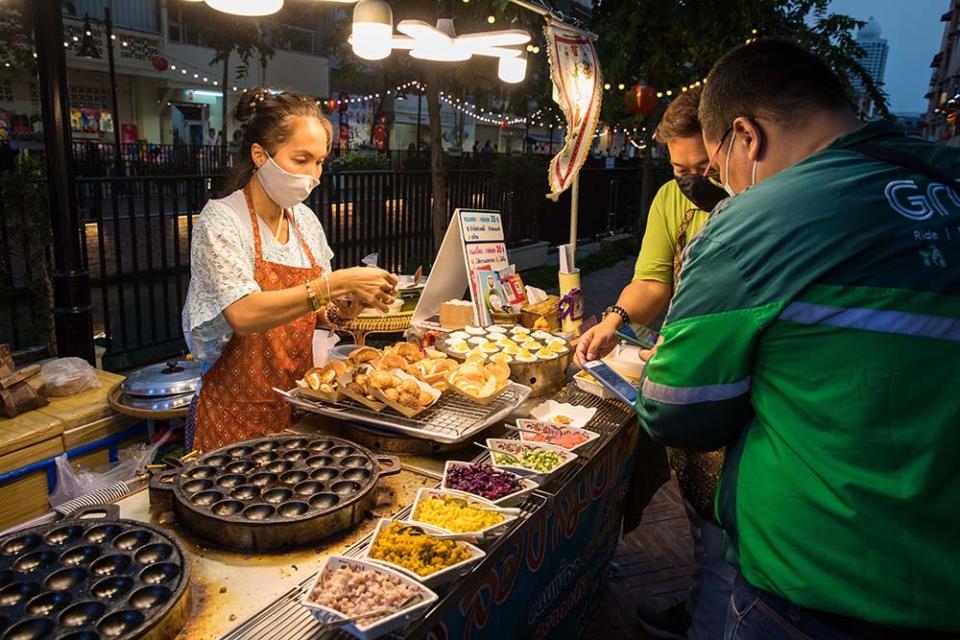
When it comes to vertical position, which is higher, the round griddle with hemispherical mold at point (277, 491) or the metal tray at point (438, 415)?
the metal tray at point (438, 415)

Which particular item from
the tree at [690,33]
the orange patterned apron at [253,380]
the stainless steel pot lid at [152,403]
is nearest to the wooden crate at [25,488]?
the stainless steel pot lid at [152,403]

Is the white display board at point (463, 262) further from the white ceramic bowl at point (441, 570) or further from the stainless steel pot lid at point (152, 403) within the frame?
the white ceramic bowl at point (441, 570)

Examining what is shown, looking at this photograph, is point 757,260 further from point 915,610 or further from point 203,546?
point 203,546

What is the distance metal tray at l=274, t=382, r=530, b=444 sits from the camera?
93.3 inches

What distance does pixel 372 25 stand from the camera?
11.7 feet

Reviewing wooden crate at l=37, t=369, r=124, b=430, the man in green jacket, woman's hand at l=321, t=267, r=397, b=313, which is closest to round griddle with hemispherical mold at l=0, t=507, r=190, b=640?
woman's hand at l=321, t=267, r=397, b=313

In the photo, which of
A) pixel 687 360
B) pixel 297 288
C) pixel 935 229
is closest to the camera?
pixel 935 229

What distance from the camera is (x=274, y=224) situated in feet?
9.48

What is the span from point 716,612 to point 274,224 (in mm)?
2575

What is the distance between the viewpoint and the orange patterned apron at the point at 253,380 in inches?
109

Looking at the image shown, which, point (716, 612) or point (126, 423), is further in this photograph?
point (126, 423)

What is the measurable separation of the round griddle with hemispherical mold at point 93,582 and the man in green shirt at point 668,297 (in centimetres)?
196

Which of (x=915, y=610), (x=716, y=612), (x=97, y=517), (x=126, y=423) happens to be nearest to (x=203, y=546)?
(x=97, y=517)

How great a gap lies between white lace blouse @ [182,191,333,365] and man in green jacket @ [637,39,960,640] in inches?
67.5
